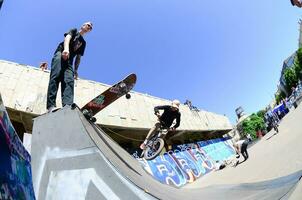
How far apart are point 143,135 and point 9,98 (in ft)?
29.8

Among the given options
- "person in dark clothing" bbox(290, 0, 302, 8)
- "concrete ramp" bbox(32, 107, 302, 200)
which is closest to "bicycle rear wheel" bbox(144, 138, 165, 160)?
"person in dark clothing" bbox(290, 0, 302, 8)

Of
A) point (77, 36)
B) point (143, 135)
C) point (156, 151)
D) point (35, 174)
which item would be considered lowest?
point (143, 135)

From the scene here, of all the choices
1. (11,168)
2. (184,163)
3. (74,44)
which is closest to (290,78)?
(184,163)

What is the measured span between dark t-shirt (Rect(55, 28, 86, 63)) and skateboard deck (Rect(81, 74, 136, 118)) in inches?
43.7

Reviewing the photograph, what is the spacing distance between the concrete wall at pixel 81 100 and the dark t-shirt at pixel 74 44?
11224mm

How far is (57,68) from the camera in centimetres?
466

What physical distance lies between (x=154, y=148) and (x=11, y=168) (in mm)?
6871

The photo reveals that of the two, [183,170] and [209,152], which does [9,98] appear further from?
[209,152]

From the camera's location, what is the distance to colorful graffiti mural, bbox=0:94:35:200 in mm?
2099

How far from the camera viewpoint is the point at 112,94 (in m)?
6.76

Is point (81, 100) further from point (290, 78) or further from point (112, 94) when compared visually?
point (290, 78)

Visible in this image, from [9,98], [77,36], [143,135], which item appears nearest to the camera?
[77,36]

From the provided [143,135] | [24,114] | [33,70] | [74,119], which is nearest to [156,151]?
[74,119]

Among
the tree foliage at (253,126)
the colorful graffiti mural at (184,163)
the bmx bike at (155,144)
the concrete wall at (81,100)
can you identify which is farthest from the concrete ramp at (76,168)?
the tree foliage at (253,126)
